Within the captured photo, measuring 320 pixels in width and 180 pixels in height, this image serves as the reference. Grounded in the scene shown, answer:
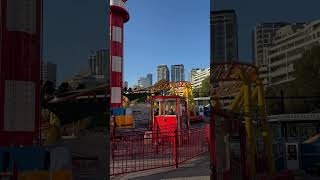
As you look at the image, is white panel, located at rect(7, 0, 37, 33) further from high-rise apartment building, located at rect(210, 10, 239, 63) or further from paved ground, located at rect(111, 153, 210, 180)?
paved ground, located at rect(111, 153, 210, 180)

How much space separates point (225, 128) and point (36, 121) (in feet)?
3.34

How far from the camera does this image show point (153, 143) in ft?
32.6

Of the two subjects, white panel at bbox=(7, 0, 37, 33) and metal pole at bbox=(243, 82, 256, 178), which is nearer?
white panel at bbox=(7, 0, 37, 33)

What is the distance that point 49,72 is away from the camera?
211cm

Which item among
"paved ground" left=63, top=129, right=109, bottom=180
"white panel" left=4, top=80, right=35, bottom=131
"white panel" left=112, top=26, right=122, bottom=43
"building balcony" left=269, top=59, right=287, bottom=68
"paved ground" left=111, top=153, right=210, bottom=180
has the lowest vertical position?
"paved ground" left=111, top=153, right=210, bottom=180

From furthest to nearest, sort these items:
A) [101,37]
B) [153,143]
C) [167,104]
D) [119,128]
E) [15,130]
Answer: [167,104] → [119,128] → [153,143] → [101,37] → [15,130]

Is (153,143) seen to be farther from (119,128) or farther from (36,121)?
(36,121)

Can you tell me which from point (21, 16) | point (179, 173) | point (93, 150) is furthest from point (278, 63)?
point (179, 173)

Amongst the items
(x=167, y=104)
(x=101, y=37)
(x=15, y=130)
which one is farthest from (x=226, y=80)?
(x=167, y=104)

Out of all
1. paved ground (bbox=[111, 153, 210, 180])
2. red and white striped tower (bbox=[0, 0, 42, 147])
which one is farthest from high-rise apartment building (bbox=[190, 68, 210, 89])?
paved ground (bbox=[111, 153, 210, 180])

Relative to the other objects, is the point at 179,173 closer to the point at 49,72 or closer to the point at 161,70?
the point at 161,70

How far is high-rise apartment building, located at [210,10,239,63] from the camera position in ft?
7.95

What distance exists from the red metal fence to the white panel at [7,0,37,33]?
19.7 ft

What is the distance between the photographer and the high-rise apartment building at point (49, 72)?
2.08 m
